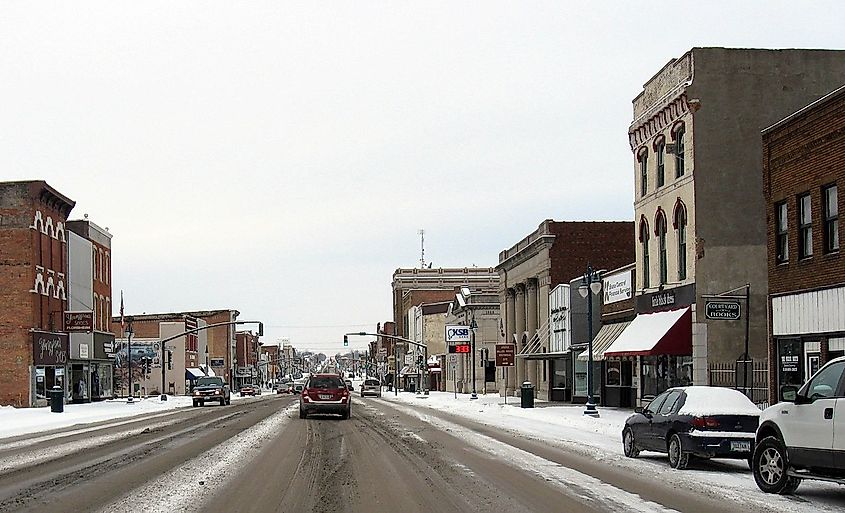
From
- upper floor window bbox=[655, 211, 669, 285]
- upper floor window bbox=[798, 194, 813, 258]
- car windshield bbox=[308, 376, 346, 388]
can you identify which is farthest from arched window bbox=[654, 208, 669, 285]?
car windshield bbox=[308, 376, 346, 388]

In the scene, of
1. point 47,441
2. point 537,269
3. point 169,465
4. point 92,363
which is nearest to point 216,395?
point 92,363

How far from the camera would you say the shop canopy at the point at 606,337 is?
151 feet

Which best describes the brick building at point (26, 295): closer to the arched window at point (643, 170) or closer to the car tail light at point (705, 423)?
the arched window at point (643, 170)

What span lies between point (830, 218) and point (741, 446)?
10246 mm

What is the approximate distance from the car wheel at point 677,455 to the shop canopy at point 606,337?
25.5 meters

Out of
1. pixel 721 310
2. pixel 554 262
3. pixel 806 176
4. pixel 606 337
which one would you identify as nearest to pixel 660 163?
pixel 721 310

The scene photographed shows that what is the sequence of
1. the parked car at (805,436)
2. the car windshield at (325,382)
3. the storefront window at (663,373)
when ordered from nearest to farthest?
the parked car at (805,436), the storefront window at (663,373), the car windshield at (325,382)

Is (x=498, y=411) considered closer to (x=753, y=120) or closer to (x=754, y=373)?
(x=754, y=373)

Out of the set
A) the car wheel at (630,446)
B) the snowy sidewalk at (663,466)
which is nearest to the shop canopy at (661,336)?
the snowy sidewalk at (663,466)

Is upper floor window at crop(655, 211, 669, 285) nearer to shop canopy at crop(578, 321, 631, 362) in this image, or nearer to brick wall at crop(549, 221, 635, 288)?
shop canopy at crop(578, 321, 631, 362)

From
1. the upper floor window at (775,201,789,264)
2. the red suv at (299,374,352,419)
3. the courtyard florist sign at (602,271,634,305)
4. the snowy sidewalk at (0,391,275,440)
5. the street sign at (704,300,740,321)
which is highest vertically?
the upper floor window at (775,201,789,264)

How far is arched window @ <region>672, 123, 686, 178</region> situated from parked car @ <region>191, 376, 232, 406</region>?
121 feet

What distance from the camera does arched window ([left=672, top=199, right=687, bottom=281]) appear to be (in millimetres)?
37750

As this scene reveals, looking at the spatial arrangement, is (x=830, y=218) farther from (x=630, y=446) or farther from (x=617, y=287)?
(x=617, y=287)
